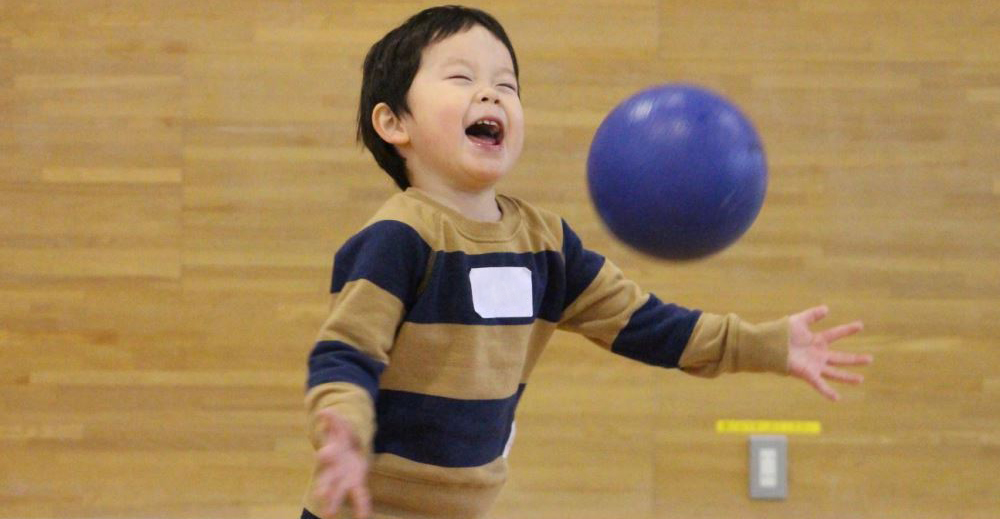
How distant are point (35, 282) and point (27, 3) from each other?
81cm

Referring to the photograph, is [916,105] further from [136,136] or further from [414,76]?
[136,136]

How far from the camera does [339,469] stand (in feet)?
4.66

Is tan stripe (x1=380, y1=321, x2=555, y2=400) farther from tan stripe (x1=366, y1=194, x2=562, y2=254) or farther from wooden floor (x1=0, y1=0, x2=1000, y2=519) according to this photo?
wooden floor (x1=0, y1=0, x2=1000, y2=519)

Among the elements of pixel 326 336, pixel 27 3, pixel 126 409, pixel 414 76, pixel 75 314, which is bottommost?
pixel 126 409

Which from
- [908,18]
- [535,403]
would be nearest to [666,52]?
[908,18]

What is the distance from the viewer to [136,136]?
11.1ft

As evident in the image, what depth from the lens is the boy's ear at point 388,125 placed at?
6.37 ft

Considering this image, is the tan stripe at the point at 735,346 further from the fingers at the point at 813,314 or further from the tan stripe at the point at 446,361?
the tan stripe at the point at 446,361

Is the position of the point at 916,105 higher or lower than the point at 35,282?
higher

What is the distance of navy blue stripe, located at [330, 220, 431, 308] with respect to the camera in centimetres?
169

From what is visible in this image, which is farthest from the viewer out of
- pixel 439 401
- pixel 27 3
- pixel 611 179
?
pixel 27 3

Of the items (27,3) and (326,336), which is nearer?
(326,336)

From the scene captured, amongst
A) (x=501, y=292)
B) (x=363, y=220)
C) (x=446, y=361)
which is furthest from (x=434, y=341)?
(x=363, y=220)

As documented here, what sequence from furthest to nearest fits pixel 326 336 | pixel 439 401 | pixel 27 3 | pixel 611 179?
pixel 27 3
pixel 611 179
pixel 439 401
pixel 326 336
